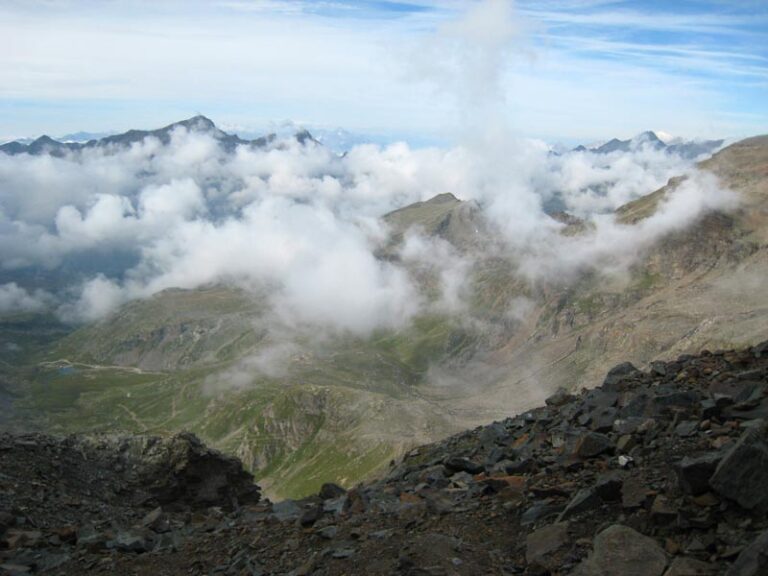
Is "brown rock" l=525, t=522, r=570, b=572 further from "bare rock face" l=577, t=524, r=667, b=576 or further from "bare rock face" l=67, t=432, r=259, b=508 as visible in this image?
"bare rock face" l=67, t=432, r=259, b=508

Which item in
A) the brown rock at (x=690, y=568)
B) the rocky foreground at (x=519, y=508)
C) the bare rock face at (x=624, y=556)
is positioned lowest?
the rocky foreground at (x=519, y=508)

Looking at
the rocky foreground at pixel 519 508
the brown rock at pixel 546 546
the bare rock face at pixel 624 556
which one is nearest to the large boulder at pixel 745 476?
the rocky foreground at pixel 519 508

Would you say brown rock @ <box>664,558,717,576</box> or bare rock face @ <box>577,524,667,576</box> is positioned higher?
brown rock @ <box>664,558,717,576</box>

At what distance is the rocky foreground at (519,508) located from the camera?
47.4ft

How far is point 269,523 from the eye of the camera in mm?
24047

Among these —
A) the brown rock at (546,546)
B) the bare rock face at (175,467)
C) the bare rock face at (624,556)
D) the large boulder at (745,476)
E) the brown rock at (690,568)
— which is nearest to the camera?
the brown rock at (690,568)

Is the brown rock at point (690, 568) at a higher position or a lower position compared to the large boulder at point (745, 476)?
lower

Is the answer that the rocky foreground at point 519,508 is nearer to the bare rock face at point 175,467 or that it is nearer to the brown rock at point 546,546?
the brown rock at point 546,546

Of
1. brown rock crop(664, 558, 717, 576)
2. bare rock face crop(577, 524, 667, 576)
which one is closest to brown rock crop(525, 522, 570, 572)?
bare rock face crop(577, 524, 667, 576)

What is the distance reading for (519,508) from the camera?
62.3ft

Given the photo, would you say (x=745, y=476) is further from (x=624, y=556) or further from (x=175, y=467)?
(x=175, y=467)

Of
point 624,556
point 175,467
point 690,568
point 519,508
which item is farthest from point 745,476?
point 175,467

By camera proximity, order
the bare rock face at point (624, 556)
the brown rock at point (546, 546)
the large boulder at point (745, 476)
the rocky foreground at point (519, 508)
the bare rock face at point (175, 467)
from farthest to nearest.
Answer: the bare rock face at point (175, 467)
the brown rock at point (546, 546)
the rocky foreground at point (519, 508)
the large boulder at point (745, 476)
the bare rock face at point (624, 556)

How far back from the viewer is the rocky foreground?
14.4 meters
